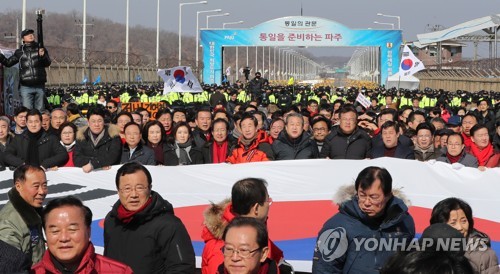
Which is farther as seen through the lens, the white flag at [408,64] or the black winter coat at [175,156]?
the white flag at [408,64]

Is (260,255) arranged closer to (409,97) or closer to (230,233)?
(230,233)

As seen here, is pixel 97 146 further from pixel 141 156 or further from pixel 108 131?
pixel 141 156

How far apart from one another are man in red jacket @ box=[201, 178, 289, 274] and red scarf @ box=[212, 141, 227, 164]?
5.82 meters

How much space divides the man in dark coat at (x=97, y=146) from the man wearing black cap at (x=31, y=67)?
4.31m

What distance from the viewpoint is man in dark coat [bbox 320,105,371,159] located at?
10.8 metres

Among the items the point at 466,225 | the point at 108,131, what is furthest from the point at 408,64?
the point at 466,225

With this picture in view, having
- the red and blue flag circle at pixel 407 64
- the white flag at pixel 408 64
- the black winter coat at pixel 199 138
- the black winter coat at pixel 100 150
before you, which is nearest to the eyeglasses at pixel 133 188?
the black winter coat at pixel 100 150

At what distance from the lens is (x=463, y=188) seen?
9.84 m

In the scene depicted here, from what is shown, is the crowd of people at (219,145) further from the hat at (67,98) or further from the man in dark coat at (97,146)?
the hat at (67,98)

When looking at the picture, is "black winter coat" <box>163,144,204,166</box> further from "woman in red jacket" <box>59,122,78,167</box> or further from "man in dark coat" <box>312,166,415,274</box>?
"man in dark coat" <box>312,166,415,274</box>

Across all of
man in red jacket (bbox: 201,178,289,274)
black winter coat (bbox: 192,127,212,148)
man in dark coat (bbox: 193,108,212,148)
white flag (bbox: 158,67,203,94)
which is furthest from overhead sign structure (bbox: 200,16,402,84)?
man in red jacket (bbox: 201,178,289,274)

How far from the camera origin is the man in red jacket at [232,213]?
517 cm

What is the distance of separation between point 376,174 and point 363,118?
28.6 feet

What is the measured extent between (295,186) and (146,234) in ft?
15.9
